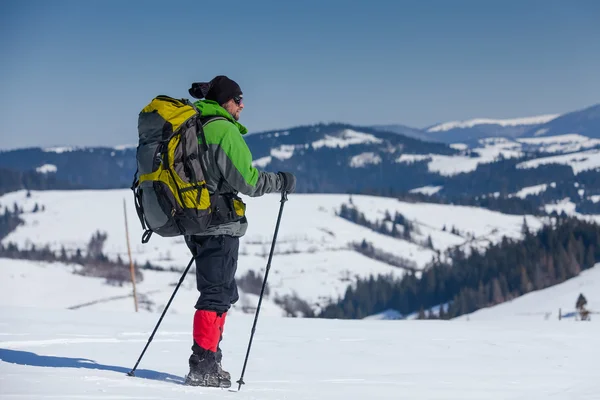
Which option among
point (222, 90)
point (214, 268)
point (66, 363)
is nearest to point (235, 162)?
Answer: point (222, 90)

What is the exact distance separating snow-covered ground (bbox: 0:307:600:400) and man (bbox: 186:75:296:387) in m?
0.37

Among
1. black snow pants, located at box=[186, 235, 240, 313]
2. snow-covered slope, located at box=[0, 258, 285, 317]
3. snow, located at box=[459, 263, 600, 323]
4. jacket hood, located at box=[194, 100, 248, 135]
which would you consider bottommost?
snow, located at box=[459, 263, 600, 323]

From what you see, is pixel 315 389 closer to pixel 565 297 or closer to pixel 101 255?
pixel 565 297

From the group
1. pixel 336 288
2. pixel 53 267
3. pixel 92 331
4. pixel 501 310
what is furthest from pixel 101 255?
pixel 92 331

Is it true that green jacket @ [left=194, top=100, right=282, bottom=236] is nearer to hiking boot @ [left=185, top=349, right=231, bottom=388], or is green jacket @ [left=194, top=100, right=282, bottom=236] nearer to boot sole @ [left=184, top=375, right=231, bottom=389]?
hiking boot @ [left=185, top=349, right=231, bottom=388]

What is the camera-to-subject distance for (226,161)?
6312 mm

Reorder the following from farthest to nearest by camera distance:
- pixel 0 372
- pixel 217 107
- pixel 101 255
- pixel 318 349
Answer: pixel 101 255, pixel 318 349, pixel 217 107, pixel 0 372

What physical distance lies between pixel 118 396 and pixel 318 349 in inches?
181

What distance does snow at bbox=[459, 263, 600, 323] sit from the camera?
78438mm

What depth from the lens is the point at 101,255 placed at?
158 metres

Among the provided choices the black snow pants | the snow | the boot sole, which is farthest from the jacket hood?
the snow

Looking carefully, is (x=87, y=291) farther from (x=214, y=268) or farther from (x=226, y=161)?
(x=226, y=161)

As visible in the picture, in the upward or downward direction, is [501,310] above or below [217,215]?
below

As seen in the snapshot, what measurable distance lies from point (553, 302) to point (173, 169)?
84410 millimetres
